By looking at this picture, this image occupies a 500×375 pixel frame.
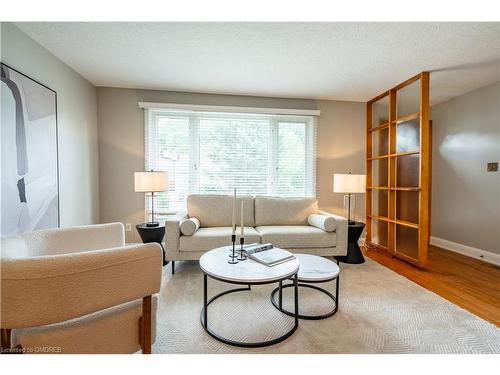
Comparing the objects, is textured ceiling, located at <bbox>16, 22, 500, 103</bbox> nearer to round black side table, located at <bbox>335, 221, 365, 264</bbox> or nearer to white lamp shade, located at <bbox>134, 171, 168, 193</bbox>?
white lamp shade, located at <bbox>134, 171, 168, 193</bbox>

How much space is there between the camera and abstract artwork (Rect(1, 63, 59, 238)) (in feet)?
5.70

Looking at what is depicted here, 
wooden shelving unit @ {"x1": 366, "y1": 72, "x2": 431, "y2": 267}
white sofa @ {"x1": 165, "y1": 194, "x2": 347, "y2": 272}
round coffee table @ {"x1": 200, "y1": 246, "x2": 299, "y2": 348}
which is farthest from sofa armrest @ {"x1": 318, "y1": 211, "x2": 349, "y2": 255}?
Result: round coffee table @ {"x1": 200, "y1": 246, "x2": 299, "y2": 348}

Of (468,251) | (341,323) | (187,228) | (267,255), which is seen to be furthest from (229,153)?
(468,251)

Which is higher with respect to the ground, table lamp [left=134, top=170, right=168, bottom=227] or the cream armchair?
table lamp [left=134, top=170, right=168, bottom=227]

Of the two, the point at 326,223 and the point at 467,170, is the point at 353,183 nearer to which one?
the point at 326,223

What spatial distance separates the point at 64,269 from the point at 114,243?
0.86 metres

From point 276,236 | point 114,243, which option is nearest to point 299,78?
point 276,236

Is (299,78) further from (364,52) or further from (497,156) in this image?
(497,156)

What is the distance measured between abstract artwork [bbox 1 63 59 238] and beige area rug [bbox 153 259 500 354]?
131 centimetres

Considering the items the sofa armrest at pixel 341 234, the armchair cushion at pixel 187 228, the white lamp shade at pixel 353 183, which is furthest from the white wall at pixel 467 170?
the armchair cushion at pixel 187 228

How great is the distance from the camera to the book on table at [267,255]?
5.41ft

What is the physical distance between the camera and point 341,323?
5.30ft

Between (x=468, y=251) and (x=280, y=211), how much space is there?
2.67 meters
